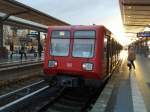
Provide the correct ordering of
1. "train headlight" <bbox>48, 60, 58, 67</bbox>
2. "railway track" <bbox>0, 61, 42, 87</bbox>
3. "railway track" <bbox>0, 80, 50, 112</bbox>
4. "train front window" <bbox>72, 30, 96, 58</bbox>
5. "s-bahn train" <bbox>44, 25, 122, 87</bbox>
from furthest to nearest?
"railway track" <bbox>0, 61, 42, 87</bbox>
"train headlight" <bbox>48, 60, 58, 67</bbox>
"train front window" <bbox>72, 30, 96, 58</bbox>
"s-bahn train" <bbox>44, 25, 122, 87</bbox>
"railway track" <bbox>0, 80, 50, 112</bbox>

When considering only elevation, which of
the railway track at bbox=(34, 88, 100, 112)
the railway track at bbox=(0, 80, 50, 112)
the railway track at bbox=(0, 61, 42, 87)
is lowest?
the railway track at bbox=(34, 88, 100, 112)

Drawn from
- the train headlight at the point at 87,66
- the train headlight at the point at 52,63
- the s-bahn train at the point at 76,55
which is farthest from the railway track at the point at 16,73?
the train headlight at the point at 87,66

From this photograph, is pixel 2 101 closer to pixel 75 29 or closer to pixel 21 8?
pixel 75 29

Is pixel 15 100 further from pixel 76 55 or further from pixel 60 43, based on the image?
pixel 60 43

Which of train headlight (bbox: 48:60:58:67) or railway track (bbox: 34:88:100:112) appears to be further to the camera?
train headlight (bbox: 48:60:58:67)

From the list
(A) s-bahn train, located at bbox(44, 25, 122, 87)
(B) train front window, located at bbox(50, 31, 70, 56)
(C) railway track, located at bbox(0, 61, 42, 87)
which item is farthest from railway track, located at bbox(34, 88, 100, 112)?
(C) railway track, located at bbox(0, 61, 42, 87)

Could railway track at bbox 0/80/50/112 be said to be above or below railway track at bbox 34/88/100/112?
above

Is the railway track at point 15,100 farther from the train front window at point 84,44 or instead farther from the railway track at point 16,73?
the train front window at point 84,44

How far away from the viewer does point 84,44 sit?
13914 mm

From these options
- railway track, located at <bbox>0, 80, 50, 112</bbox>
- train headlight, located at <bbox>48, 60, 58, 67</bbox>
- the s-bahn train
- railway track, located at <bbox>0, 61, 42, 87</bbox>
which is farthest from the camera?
railway track, located at <bbox>0, 61, 42, 87</bbox>

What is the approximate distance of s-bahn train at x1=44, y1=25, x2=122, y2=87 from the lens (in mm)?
13547

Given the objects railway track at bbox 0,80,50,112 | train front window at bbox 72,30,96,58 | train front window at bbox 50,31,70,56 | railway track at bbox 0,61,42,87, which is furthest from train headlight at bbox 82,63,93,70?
railway track at bbox 0,61,42,87

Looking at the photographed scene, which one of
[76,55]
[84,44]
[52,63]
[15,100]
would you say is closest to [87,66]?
[76,55]

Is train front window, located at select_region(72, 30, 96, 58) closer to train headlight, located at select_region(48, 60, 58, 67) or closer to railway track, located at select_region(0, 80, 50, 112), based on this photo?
train headlight, located at select_region(48, 60, 58, 67)
